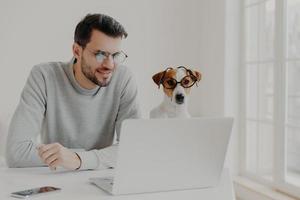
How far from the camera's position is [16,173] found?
4.51ft

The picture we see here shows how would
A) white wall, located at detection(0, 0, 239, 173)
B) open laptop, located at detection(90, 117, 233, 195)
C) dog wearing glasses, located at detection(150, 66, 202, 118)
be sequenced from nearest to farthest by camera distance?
1. open laptop, located at detection(90, 117, 233, 195)
2. dog wearing glasses, located at detection(150, 66, 202, 118)
3. white wall, located at detection(0, 0, 239, 173)

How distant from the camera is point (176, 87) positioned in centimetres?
140

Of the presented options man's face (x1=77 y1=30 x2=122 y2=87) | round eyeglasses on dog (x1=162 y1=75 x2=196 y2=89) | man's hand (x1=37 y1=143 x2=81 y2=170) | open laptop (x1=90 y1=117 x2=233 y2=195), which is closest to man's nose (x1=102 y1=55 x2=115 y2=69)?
man's face (x1=77 y1=30 x2=122 y2=87)

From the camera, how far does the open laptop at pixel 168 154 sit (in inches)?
41.1

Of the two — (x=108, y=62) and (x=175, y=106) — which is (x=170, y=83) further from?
(x=108, y=62)

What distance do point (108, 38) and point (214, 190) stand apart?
2.26 ft

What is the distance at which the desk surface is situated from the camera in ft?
3.57

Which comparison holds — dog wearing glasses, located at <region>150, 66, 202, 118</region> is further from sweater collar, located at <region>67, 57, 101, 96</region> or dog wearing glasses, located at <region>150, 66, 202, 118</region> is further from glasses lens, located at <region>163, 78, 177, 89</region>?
sweater collar, located at <region>67, 57, 101, 96</region>

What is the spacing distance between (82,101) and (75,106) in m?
0.04

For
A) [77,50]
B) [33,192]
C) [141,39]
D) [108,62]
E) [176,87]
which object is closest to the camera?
[33,192]

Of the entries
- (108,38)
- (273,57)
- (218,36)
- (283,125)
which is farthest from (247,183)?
(108,38)

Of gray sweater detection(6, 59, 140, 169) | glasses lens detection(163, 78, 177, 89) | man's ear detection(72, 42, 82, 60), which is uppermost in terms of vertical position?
man's ear detection(72, 42, 82, 60)

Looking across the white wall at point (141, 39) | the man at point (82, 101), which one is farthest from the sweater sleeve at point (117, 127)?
the white wall at point (141, 39)

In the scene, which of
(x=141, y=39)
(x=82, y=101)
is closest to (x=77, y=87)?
(x=82, y=101)
